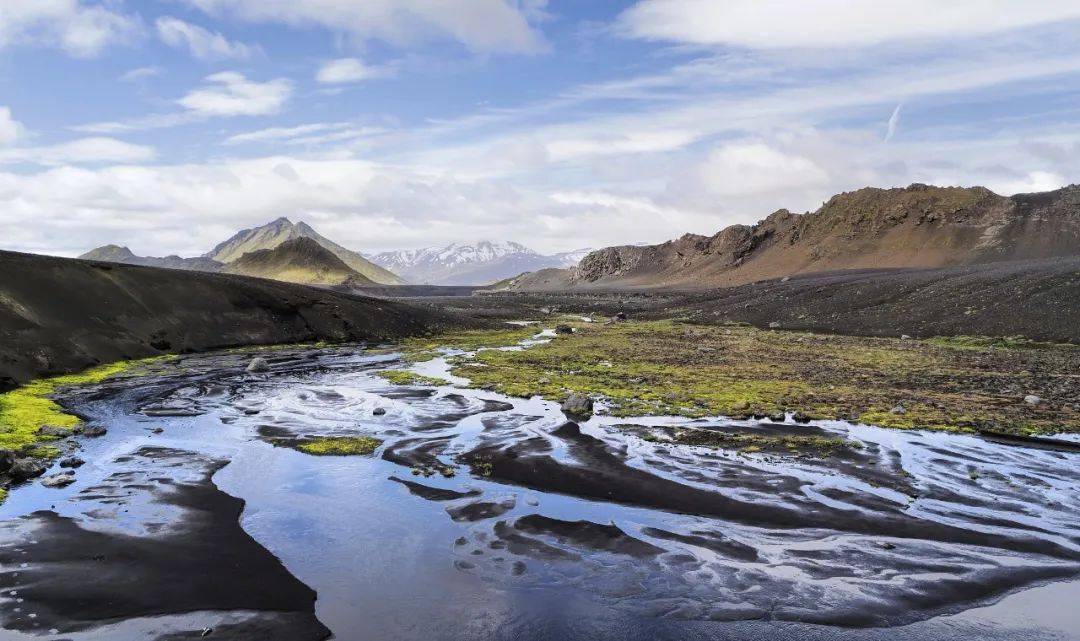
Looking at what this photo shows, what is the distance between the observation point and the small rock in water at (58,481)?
59.8 feet

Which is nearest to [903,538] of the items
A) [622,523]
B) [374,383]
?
[622,523]

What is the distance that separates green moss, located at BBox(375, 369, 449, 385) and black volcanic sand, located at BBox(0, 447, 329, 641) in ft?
67.4

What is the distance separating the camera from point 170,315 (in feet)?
174

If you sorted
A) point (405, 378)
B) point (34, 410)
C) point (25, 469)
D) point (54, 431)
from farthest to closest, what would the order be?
point (405, 378)
point (34, 410)
point (54, 431)
point (25, 469)

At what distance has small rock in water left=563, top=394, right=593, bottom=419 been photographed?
2852cm

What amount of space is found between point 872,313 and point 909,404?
42.8 metres

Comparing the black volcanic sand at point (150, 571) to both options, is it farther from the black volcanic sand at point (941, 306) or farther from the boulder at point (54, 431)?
the black volcanic sand at point (941, 306)

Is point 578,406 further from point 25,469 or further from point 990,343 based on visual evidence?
point 990,343

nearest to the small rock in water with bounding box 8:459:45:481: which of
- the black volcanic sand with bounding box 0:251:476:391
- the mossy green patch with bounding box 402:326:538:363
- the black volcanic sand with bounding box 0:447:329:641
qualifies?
the black volcanic sand with bounding box 0:447:329:641

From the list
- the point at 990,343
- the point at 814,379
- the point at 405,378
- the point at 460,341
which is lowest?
the point at 405,378

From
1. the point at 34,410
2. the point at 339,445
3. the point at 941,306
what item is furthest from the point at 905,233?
the point at 34,410

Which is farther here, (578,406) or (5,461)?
(578,406)

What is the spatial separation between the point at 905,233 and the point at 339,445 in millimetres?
155720

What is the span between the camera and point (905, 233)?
149 meters
